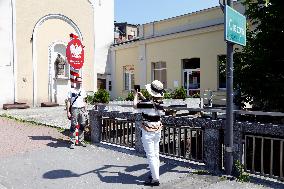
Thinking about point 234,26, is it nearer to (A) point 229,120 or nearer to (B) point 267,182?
(A) point 229,120

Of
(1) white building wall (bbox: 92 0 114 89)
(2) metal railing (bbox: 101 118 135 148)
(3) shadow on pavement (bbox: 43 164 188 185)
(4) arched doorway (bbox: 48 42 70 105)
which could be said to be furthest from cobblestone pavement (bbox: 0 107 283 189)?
(1) white building wall (bbox: 92 0 114 89)

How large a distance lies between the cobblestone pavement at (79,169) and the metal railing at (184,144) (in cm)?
33

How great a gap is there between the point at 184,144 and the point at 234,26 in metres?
2.61

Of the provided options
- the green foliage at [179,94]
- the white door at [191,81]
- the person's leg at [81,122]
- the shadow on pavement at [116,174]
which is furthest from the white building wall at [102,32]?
the shadow on pavement at [116,174]

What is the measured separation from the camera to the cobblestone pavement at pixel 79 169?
5.34m

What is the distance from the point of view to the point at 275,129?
5.21 meters

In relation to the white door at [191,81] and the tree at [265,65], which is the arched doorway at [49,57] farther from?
the tree at [265,65]

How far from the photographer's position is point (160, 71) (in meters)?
24.6

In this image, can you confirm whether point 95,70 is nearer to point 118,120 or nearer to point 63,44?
point 63,44

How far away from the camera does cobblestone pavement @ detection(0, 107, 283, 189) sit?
534 cm

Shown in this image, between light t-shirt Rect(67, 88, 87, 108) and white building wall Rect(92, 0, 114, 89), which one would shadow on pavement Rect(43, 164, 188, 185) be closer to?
light t-shirt Rect(67, 88, 87, 108)

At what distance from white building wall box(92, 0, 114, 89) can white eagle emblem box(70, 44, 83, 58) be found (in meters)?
16.4

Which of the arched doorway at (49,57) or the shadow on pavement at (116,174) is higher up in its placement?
the arched doorway at (49,57)

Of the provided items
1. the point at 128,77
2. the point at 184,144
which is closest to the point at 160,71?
the point at 128,77
